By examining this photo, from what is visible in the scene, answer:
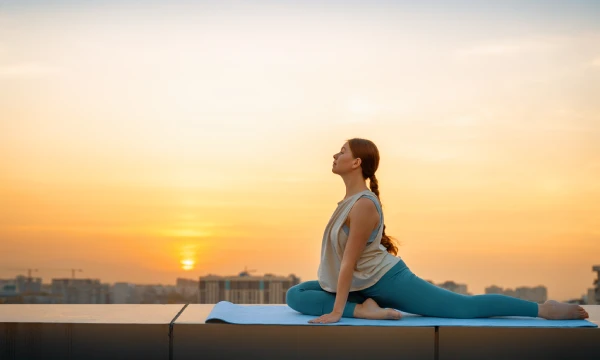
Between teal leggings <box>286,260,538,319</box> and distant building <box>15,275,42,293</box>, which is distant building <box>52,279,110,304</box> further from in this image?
teal leggings <box>286,260,538,319</box>

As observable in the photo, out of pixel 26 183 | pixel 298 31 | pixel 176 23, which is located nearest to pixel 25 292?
pixel 26 183

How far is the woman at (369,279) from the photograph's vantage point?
3611 millimetres

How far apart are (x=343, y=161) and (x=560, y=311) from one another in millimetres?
1263

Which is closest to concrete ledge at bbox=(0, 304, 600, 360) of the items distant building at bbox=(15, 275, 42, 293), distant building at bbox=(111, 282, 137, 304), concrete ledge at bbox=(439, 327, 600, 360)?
concrete ledge at bbox=(439, 327, 600, 360)

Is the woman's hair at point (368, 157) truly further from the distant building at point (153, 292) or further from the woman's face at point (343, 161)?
the distant building at point (153, 292)

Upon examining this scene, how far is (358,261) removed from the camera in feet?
12.2

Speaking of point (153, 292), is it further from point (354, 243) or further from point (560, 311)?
point (560, 311)

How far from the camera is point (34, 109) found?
11.8m

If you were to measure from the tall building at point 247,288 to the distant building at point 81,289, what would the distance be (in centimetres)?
221

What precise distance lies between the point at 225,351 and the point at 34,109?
938 centimetres

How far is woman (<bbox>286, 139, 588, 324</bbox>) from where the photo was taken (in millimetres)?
3611

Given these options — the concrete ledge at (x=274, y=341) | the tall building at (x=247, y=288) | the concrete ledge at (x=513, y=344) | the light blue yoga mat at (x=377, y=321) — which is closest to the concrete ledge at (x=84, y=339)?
the concrete ledge at (x=274, y=341)

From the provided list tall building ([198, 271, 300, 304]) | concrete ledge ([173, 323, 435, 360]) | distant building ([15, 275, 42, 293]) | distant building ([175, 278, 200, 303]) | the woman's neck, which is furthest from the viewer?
distant building ([175, 278, 200, 303])

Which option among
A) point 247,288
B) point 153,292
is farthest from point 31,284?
point 247,288
